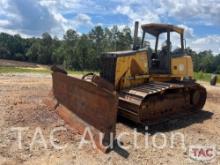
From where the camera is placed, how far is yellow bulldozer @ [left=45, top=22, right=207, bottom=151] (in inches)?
272

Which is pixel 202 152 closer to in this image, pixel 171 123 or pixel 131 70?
pixel 171 123

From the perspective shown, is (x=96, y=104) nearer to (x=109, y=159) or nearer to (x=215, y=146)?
(x=109, y=159)

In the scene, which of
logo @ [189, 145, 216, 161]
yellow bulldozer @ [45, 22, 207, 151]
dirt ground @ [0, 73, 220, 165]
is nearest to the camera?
dirt ground @ [0, 73, 220, 165]

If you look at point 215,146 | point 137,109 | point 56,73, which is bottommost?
point 215,146

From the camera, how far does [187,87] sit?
9492 mm

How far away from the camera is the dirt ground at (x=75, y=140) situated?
19.2 ft

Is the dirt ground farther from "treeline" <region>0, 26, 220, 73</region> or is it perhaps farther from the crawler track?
"treeline" <region>0, 26, 220, 73</region>

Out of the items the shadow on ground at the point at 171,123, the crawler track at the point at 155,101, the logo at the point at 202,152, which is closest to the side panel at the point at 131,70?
the crawler track at the point at 155,101

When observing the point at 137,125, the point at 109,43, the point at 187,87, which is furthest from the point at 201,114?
the point at 109,43

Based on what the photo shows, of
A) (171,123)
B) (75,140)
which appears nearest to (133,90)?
(171,123)

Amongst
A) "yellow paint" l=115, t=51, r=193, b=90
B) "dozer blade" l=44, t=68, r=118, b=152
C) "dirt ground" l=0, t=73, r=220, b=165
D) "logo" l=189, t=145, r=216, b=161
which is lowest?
"logo" l=189, t=145, r=216, b=161

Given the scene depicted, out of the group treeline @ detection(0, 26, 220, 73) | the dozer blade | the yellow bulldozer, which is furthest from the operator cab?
treeline @ detection(0, 26, 220, 73)

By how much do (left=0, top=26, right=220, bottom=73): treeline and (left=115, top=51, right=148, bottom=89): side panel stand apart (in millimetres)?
31245

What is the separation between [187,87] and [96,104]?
Answer: 3.47m
